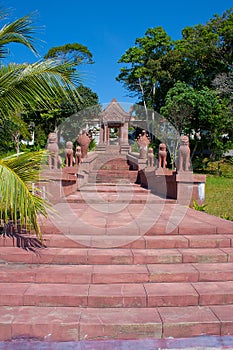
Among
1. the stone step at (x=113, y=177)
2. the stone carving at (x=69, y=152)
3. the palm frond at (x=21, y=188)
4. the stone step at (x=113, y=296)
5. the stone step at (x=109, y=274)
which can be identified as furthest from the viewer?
the stone step at (x=113, y=177)

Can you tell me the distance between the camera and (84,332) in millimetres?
2730

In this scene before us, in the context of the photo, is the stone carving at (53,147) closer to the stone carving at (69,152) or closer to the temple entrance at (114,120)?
the stone carving at (69,152)

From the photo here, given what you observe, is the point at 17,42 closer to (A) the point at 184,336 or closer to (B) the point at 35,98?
(B) the point at 35,98

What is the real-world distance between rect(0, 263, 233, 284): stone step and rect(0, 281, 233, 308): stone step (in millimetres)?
147

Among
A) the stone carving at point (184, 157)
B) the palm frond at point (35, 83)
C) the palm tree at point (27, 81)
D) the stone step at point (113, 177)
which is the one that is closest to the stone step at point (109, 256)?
the palm tree at point (27, 81)

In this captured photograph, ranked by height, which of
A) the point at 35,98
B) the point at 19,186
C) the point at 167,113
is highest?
the point at 167,113

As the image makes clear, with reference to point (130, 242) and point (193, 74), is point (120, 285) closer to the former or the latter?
point (130, 242)

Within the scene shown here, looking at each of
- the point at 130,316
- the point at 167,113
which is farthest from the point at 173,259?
the point at 167,113

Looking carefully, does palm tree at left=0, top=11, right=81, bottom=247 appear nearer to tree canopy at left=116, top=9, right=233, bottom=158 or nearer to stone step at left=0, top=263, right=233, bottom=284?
stone step at left=0, top=263, right=233, bottom=284

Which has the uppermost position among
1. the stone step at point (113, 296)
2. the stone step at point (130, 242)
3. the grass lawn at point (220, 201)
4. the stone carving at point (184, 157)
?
the stone carving at point (184, 157)

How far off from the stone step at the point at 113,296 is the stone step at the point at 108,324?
5.1 inches

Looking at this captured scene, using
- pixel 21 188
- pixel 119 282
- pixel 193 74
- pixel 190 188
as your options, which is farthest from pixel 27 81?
pixel 193 74

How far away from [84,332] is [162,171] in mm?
6468

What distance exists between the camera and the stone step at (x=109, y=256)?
3.71 m
